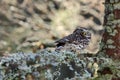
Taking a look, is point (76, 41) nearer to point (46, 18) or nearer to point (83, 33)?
point (83, 33)

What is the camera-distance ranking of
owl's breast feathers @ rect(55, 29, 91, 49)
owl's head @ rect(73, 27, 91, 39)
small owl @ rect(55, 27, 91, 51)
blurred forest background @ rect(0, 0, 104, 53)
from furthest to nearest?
1. blurred forest background @ rect(0, 0, 104, 53)
2. owl's head @ rect(73, 27, 91, 39)
3. owl's breast feathers @ rect(55, 29, 91, 49)
4. small owl @ rect(55, 27, 91, 51)

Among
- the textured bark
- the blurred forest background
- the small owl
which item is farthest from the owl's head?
the blurred forest background

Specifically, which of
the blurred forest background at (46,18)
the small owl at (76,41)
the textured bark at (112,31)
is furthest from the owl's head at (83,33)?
the blurred forest background at (46,18)

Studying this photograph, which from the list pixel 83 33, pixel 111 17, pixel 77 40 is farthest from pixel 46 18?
pixel 111 17

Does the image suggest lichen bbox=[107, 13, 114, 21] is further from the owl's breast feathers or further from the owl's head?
the owl's head

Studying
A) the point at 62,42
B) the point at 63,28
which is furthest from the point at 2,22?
the point at 62,42

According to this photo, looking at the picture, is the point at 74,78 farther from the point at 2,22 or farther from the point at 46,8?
the point at 46,8
